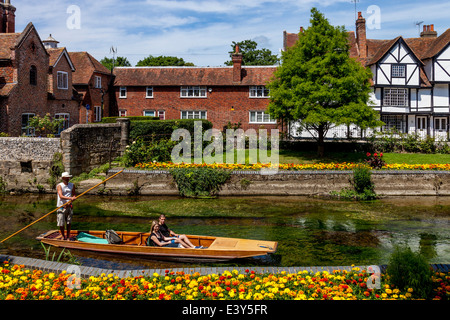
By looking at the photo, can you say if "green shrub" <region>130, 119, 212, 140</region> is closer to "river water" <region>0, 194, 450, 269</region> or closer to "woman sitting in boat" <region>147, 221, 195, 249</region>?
"river water" <region>0, 194, 450, 269</region>

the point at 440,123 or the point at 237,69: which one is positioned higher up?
the point at 237,69

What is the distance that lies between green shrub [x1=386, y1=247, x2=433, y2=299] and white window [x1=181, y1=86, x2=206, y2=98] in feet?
120

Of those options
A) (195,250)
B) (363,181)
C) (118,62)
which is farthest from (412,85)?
(118,62)

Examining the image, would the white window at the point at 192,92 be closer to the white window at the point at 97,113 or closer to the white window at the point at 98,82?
the white window at the point at 98,82

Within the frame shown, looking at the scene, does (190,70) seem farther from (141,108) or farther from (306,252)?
(306,252)

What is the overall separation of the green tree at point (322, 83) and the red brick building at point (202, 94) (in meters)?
15.1

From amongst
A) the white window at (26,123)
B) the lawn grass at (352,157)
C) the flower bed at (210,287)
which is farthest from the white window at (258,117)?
the flower bed at (210,287)

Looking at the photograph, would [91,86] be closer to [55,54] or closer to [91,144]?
[55,54]

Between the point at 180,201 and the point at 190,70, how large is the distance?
26.2m

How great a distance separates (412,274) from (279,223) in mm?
9126

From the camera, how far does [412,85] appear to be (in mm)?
39344

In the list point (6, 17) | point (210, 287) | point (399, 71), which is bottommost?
point (210, 287)

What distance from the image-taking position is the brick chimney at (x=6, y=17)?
3434cm

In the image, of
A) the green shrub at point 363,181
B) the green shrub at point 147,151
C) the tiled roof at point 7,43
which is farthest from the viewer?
the tiled roof at point 7,43
